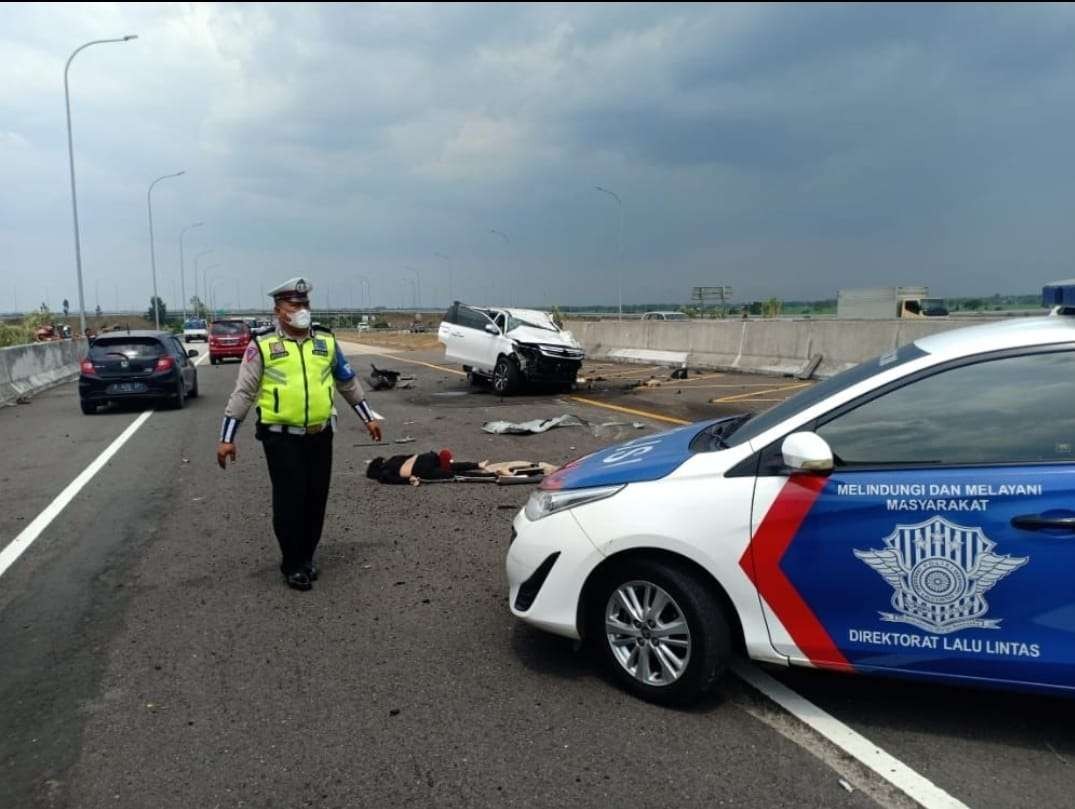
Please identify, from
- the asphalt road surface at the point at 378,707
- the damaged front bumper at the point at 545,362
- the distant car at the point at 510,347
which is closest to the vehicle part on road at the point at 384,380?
the distant car at the point at 510,347

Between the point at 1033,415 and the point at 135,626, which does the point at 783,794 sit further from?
the point at 135,626

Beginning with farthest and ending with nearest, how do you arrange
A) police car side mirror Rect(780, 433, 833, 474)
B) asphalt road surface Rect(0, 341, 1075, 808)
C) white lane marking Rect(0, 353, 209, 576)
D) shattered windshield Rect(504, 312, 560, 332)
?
shattered windshield Rect(504, 312, 560, 332)
white lane marking Rect(0, 353, 209, 576)
police car side mirror Rect(780, 433, 833, 474)
asphalt road surface Rect(0, 341, 1075, 808)

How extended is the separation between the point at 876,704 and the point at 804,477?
3.68 feet

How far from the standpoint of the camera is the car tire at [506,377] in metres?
16.9

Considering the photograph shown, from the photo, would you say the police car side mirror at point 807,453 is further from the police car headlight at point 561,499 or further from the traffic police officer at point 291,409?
the traffic police officer at point 291,409

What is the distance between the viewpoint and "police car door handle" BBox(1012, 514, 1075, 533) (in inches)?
120

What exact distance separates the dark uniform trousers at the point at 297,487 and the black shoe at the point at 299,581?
0.05m

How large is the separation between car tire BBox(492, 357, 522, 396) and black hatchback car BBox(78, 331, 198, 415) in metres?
6.07

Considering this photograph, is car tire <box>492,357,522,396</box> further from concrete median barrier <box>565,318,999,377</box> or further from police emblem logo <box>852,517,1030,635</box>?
police emblem logo <box>852,517,1030,635</box>

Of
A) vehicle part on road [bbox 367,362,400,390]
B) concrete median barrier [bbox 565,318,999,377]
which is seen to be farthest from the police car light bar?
vehicle part on road [bbox 367,362,400,390]

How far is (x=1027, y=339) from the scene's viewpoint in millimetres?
3406

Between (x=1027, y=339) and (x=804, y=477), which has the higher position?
(x=1027, y=339)

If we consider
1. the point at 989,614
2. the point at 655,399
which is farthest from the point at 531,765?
the point at 655,399

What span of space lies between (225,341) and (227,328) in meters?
0.76
